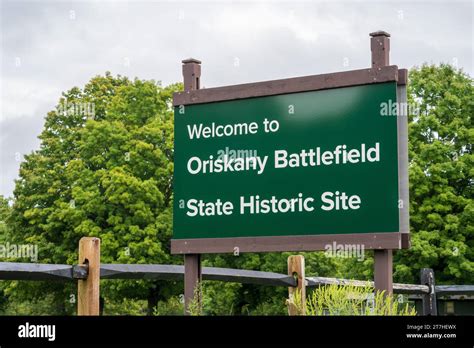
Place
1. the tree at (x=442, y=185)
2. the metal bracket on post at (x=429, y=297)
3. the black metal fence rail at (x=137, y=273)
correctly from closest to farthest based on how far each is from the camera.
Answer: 1. the black metal fence rail at (x=137, y=273)
2. the metal bracket on post at (x=429, y=297)
3. the tree at (x=442, y=185)

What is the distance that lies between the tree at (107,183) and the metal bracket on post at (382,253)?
22.3 metres

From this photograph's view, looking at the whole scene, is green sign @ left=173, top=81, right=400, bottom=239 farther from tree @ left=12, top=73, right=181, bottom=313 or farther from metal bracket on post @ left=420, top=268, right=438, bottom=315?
tree @ left=12, top=73, right=181, bottom=313

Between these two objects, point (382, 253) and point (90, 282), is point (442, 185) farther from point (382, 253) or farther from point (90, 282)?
point (382, 253)

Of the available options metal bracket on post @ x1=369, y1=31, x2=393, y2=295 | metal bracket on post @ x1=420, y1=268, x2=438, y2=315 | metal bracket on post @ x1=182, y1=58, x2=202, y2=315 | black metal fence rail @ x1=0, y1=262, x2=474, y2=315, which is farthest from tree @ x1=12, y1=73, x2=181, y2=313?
metal bracket on post @ x1=369, y1=31, x2=393, y2=295


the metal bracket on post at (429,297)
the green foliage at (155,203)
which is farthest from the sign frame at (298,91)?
the green foliage at (155,203)

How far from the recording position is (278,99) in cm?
929

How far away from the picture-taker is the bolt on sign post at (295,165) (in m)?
8.58

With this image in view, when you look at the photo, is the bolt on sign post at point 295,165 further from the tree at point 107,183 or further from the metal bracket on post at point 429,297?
the tree at point 107,183

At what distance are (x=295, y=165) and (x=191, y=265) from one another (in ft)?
5.92

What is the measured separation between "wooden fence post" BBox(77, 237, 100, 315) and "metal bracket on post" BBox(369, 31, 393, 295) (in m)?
3.77
